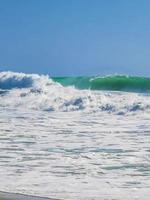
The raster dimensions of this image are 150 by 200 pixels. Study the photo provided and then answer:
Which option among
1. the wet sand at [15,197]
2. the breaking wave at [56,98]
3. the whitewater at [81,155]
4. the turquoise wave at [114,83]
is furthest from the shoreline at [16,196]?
the turquoise wave at [114,83]

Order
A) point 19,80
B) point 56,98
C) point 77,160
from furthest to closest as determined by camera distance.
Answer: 1. point 19,80
2. point 56,98
3. point 77,160

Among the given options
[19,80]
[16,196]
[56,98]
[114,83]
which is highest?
[19,80]

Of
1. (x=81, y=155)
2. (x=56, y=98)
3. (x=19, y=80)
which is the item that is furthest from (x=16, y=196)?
(x=19, y=80)

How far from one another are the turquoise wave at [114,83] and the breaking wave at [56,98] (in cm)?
37

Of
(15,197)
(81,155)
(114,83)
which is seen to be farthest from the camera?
(114,83)

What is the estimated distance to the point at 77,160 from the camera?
772 centimetres

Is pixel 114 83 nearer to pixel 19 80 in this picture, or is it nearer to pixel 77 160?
pixel 19 80

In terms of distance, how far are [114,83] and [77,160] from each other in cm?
1931

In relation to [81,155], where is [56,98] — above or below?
above

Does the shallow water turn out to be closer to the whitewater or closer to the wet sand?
the whitewater

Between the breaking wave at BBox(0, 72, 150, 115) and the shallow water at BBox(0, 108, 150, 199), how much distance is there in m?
5.09

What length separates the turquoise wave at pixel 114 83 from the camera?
2607 cm

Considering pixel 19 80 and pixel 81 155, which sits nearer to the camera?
pixel 81 155

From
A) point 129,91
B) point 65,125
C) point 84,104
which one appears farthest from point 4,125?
point 129,91
